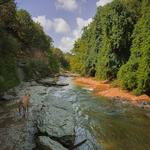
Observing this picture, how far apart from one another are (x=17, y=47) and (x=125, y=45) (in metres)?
15.6

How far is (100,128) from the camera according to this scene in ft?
47.2

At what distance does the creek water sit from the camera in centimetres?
1148

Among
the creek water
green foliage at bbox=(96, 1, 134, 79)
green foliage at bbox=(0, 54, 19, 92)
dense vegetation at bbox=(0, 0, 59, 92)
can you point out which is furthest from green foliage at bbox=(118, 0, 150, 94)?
dense vegetation at bbox=(0, 0, 59, 92)

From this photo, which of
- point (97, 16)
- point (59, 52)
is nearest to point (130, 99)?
point (97, 16)

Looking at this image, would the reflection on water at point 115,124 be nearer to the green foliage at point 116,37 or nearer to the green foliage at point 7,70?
the green foliage at point 7,70

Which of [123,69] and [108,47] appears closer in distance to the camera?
[123,69]

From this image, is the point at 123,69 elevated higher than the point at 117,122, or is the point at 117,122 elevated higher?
the point at 123,69

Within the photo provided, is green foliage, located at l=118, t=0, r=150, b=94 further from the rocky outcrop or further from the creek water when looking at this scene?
the rocky outcrop

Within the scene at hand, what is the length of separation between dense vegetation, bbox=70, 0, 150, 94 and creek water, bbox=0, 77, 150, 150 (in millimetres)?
7073

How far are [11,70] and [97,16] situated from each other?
3186 centimetres

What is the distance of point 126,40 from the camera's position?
3616 cm

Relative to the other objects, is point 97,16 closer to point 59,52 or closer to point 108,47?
point 108,47

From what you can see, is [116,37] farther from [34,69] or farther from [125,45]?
[34,69]

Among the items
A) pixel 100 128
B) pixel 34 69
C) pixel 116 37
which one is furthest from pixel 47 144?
pixel 34 69
